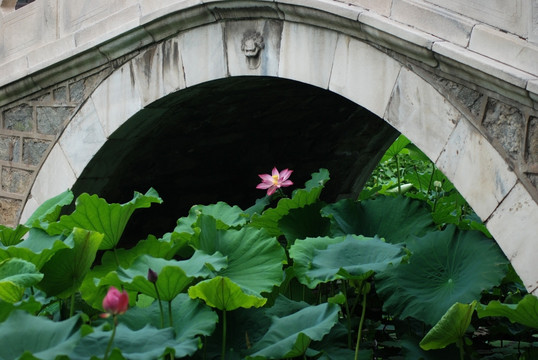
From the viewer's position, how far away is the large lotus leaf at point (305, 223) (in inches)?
119

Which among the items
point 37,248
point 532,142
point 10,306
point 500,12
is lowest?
point 10,306

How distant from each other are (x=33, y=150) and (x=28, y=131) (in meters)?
0.11

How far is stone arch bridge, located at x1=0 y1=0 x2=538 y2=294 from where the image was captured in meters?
2.87

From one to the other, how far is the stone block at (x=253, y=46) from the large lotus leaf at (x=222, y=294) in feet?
6.11

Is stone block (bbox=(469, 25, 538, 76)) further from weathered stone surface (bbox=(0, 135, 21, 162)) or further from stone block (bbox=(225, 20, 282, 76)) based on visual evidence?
weathered stone surface (bbox=(0, 135, 21, 162))

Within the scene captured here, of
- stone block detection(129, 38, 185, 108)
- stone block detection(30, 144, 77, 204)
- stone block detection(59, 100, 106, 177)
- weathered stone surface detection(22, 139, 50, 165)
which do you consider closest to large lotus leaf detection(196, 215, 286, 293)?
stone block detection(129, 38, 185, 108)

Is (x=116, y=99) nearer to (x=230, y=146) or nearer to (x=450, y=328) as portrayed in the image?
(x=230, y=146)

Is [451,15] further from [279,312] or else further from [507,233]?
[279,312]

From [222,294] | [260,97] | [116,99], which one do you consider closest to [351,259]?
[222,294]

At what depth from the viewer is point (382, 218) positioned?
118 inches

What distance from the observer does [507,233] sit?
2.82 metres

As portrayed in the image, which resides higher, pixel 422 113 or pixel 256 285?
pixel 422 113

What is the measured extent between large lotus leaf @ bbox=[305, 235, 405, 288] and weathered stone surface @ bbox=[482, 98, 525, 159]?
584mm

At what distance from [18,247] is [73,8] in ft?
8.23
